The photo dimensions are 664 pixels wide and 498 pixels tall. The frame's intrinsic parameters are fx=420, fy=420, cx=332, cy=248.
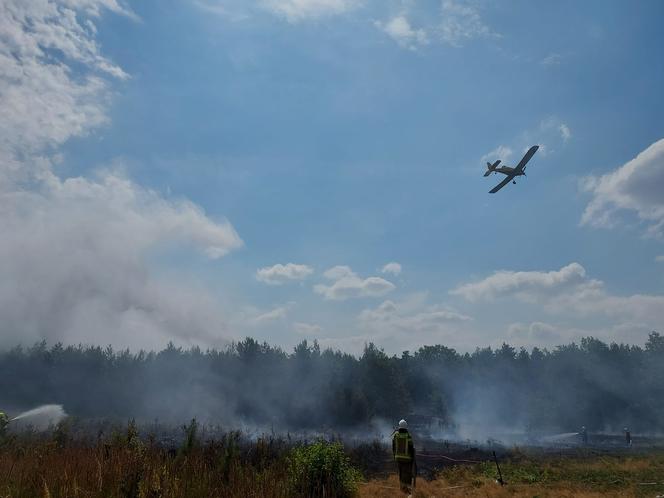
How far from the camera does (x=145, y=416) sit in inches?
2213

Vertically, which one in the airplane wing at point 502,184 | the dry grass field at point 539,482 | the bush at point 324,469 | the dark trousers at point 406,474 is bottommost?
the dry grass field at point 539,482

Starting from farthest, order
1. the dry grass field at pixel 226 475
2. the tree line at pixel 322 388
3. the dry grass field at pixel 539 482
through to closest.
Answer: the tree line at pixel 322 388, the dry grass field at pixel 539 482, the dry grass field at pixel 226 475

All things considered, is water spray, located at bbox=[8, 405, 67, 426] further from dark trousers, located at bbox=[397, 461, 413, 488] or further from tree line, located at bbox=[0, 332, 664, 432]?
dark trousers, located at bbox=[397, 461, 413, 488]

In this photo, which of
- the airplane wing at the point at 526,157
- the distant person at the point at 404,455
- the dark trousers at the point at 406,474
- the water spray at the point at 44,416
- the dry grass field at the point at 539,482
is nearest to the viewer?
the distant person at the point at 404,455

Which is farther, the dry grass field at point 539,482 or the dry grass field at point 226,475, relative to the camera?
the dry grass field at point 539,482

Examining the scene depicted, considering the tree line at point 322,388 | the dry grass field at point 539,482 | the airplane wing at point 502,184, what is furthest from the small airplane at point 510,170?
the tree line at point 322,388

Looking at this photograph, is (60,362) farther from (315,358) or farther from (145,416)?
(315,358)

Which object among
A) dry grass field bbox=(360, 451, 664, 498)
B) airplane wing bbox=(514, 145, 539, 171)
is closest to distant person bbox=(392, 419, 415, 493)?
dry grass field bbox=(360, 451, 664, 498)

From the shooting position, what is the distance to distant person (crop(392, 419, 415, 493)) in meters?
12.8

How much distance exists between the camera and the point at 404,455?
12.8 meters

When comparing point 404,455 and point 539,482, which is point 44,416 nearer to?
point 404,455

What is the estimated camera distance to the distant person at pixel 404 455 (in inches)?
504

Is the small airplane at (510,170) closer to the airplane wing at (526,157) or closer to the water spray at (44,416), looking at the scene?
the airplane wing at (526,157)

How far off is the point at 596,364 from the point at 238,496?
91165mm
